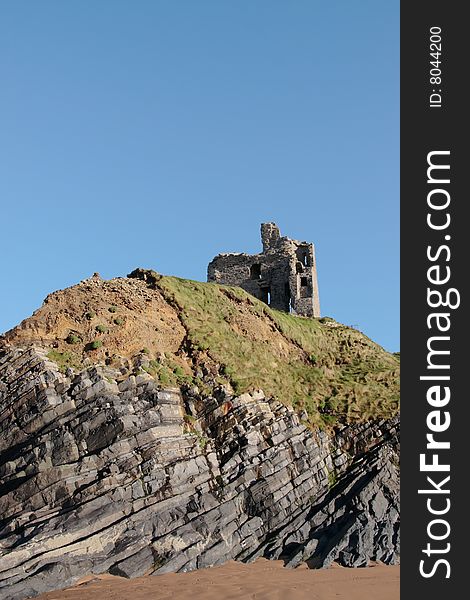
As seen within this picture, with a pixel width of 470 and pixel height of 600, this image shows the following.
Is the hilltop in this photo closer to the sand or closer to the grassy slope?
the grassy slope

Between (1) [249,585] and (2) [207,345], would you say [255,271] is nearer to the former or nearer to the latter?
(2) [207,345]

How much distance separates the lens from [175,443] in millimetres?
21484

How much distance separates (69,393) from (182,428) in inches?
152

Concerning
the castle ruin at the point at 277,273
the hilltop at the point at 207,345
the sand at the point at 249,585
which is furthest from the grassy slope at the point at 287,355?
the sand at the point at 249,585

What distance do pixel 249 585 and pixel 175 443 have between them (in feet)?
20.7

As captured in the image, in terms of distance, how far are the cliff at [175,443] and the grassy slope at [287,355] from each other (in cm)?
9

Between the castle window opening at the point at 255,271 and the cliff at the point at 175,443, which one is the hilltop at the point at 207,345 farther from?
the castle window opening at the point at 255,271

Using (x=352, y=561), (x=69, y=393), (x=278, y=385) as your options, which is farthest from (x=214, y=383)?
(x=352, y=561)

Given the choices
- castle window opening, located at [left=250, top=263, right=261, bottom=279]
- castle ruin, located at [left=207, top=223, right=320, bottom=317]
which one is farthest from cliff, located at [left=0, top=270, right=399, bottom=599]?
castle window opening, located at [left=250, top=263, right=261, bottom=279]

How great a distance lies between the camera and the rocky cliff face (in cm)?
1775

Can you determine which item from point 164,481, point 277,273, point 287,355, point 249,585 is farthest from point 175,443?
point 277,273

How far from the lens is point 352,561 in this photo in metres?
18.5

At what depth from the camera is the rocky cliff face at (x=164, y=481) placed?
17750 millimetres

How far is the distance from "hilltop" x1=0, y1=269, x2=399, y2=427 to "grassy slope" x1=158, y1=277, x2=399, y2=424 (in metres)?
0.05
